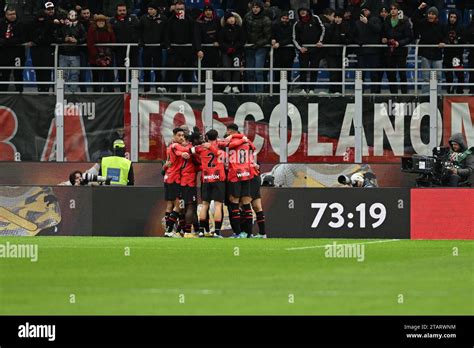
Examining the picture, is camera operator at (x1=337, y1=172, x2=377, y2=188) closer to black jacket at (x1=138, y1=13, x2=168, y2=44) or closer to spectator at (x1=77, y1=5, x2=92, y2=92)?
black jacket at (x1=138, y1=13, x2=168, y2=44)

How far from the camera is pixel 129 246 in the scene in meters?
26.3

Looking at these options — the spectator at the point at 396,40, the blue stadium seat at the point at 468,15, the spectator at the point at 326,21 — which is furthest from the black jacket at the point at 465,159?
the blue stadium seat at the point at 468,15

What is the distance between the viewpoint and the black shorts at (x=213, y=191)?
3022 centimetres

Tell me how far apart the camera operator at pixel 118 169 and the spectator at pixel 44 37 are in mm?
5391

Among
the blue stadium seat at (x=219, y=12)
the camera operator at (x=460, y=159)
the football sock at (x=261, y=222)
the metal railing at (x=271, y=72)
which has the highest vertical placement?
the blue stadium seat at (x=219, y=12)

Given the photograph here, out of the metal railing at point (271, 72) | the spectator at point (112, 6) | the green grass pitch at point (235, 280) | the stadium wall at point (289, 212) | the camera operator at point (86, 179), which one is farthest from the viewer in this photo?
the spectator at point (112, 6)

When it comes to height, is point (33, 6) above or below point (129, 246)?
above

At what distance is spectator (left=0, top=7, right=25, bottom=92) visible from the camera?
3666 centimetres

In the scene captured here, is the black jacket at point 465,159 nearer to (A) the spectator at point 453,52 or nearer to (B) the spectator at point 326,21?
(A) the spectator at point 453,52

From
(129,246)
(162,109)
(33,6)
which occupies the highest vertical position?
(33,6)

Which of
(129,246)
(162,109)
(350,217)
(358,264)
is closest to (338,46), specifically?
(162,109)
